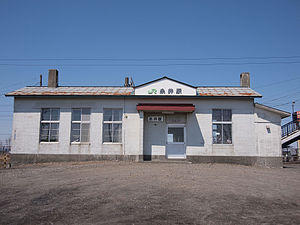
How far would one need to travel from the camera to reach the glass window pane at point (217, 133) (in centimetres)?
1393

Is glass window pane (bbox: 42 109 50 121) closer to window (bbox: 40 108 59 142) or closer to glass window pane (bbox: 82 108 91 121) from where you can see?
window (bbox: 40 108 59 142)

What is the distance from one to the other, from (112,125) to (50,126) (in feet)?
11.6

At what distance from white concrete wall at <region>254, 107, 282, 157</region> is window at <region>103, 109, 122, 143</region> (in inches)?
297

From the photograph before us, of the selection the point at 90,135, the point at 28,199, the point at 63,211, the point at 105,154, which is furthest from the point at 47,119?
the point at 63,211

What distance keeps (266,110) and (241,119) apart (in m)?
1.51

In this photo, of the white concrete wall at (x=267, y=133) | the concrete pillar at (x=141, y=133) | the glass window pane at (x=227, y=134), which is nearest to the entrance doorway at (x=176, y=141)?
the concrete pillar at (x=141, y=133)

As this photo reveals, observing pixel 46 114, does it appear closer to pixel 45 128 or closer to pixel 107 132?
pixel 45 128

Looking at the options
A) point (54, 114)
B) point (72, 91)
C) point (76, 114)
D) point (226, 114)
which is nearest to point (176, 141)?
point (226, 114)

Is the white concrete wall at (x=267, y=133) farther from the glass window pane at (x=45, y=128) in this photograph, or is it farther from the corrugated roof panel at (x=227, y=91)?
the glass window pane at (x=45, y=128)

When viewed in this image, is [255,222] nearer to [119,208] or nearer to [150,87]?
[119,208]

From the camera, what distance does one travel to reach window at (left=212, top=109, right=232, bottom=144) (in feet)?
45.7

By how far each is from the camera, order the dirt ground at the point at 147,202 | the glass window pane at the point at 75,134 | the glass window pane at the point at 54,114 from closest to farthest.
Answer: the dirt ground at the point at 147,202 < the glass window pane at the point at 75,134 < the glass window pane at the point at 54,114

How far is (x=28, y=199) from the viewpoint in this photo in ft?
18.2

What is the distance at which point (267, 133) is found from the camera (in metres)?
13.9
